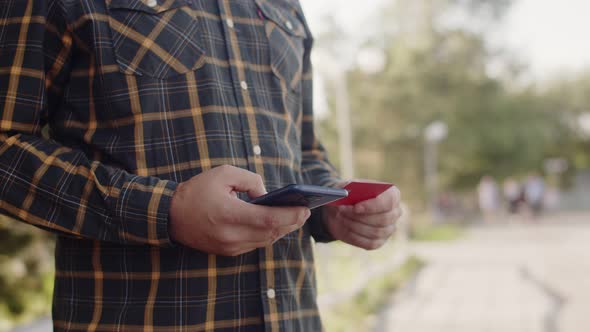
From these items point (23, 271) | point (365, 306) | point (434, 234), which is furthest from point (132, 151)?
point (434, 234)

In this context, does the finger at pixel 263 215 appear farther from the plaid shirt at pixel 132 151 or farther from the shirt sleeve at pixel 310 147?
the shirt sleeve at pixel 310 147

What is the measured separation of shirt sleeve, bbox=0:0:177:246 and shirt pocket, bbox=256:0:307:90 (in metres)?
0.49

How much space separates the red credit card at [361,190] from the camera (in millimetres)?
1273

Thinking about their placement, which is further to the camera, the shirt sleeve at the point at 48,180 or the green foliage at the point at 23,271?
the green foliage at the point at 23,271

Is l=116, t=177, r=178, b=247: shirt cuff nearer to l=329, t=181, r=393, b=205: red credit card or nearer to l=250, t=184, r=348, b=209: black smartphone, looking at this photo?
l=250, t=184, r=348, b=209: black smartphone

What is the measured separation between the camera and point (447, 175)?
98.3 feet

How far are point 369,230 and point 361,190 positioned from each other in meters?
0.17

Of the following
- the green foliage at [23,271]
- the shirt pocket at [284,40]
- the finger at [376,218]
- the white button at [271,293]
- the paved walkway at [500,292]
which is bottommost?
the paved walkway at [500,292]

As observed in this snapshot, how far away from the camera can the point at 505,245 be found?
14430mm

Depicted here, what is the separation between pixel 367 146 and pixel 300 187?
68.0 feet

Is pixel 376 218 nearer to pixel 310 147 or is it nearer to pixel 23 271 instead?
pixel 310 147

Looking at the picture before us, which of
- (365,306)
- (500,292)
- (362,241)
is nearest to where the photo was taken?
(362,241)

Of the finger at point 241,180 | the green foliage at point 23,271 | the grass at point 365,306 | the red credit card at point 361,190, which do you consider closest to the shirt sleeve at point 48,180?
the finger at point 241,180

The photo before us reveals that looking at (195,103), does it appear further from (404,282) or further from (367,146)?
(367,146)
